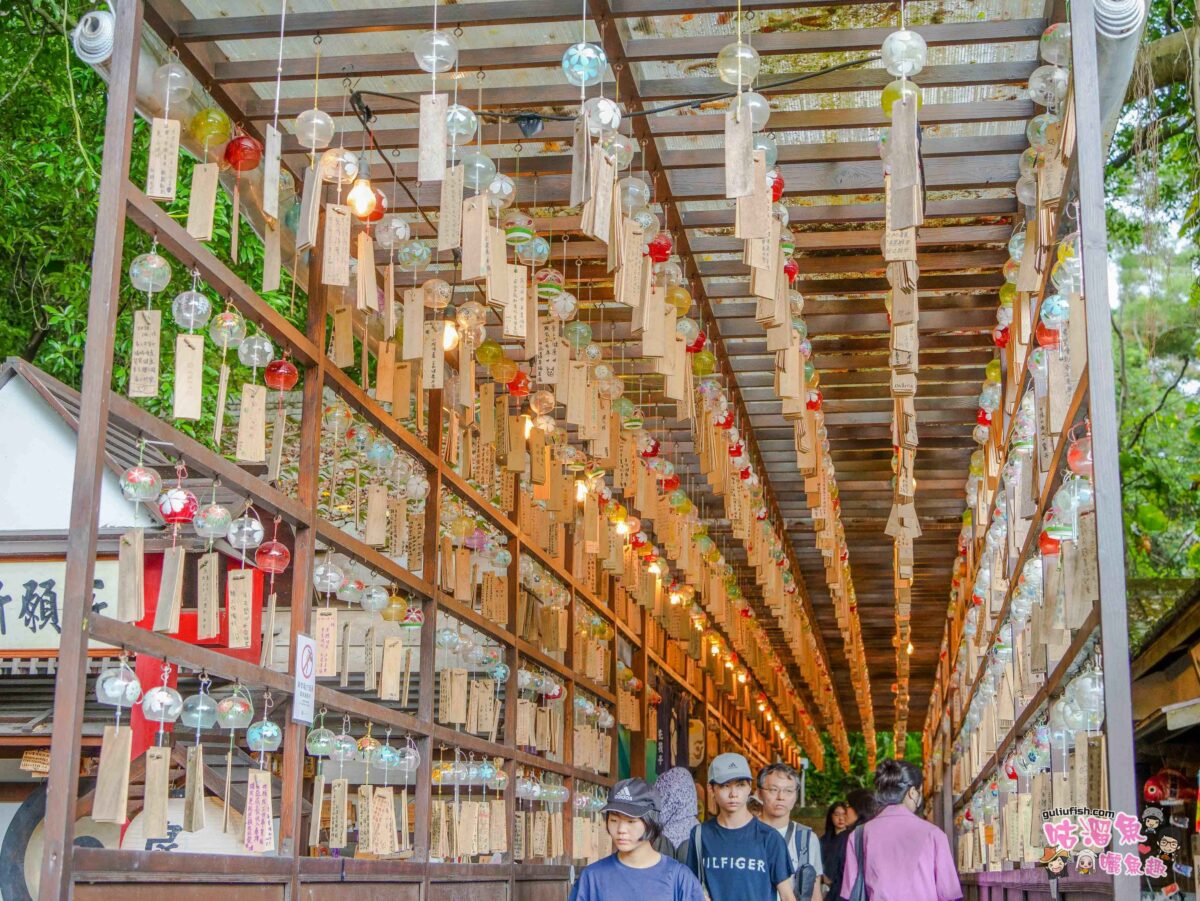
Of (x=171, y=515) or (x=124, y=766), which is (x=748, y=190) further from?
(x=124, y=766)

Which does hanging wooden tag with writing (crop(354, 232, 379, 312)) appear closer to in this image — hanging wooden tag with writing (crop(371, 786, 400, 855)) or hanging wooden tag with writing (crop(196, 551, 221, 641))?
hanging wooden tag with writing (crop(196, 551, 221, 641))

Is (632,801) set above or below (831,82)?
below

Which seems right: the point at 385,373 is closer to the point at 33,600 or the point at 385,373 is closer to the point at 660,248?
the point at 660,248

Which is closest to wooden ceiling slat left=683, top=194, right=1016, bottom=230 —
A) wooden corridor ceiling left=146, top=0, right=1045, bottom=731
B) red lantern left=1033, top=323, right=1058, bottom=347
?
wooden corridor ceiling left=146, top=0, right=1045, bottom=731

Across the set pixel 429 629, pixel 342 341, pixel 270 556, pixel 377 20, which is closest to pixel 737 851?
pixel 429 629

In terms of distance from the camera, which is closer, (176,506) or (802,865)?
(176,506)

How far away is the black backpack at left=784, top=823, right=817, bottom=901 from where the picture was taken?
448 centimetres

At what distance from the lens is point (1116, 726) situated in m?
2.54

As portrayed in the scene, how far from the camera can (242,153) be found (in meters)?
3.84

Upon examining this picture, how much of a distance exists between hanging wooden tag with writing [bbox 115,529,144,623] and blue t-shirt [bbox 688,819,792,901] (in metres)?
1.98

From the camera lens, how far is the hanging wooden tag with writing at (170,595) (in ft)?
10.2

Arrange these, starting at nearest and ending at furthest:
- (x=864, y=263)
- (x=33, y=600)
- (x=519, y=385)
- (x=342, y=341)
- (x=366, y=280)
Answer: (x=366, y=280) < (x=342, y=341) < (x=33, y=600) < (x=519, y=385) < (x=864, y=263)

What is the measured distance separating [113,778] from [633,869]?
1.32 m

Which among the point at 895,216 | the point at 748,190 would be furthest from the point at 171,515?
the point at 895,216
